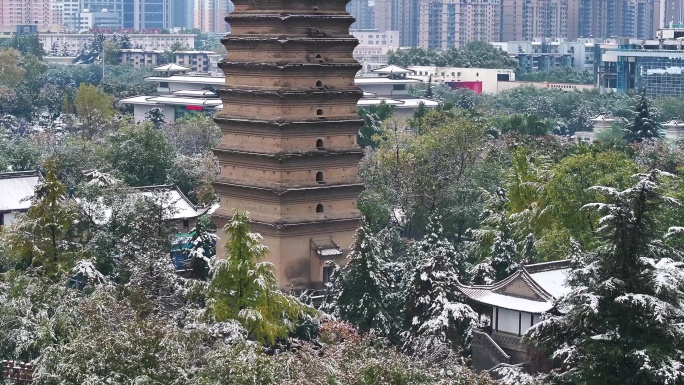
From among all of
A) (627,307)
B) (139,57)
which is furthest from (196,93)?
(627,307)

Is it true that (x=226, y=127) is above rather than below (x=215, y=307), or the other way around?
above

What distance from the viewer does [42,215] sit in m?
45.6

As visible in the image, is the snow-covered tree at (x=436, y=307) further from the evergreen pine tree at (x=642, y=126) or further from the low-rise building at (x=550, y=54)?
the low-rise building at (x=550, y=54)

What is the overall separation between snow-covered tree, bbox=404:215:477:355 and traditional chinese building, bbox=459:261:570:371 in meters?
0.54

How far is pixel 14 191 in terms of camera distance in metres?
60.4

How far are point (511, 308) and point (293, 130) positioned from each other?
11262 mm

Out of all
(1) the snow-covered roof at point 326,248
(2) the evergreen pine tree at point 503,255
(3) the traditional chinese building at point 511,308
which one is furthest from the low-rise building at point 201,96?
(3) the traditional chinese building at point 511,308

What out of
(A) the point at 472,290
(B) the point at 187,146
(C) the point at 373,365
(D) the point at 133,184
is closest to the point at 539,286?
(A) the point at 472,290

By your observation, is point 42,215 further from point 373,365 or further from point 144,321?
point 373,365

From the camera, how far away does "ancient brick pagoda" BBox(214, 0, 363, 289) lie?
5059 centimetres

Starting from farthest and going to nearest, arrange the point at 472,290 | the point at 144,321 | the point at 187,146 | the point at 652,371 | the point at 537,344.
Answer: the point at 187,146 < the point at 472,290 < the point at 144,321 < the point at 537,344 < the point at 652,371

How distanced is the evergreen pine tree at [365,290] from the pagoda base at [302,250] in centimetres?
518

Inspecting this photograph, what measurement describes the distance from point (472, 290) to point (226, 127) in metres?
11.7

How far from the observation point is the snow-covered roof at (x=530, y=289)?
42.0 m
